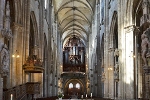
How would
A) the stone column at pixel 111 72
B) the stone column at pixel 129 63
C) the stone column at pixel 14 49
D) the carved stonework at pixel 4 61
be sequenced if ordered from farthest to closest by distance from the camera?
the stone column at pixel 111 72 < the stone column at pixel 129 63 < the stone column at pixel 14 49 < the carved stonework at pixel 4 61

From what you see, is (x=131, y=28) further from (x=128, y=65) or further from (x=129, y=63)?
(x=128, y=65)

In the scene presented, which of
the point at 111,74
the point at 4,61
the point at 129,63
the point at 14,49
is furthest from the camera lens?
the point at 111,74

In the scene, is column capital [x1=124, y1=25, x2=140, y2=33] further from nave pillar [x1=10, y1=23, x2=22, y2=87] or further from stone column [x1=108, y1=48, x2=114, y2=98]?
nave pillar [x1=10, y1=23, x2=22, y2=87]

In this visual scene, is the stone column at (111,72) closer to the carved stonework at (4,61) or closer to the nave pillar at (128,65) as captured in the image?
the nave pillar at (128,65)

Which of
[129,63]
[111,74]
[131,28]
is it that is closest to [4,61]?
[129,63]

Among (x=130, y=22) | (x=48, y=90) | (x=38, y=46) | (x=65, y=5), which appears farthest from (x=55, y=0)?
(x=130, y=22)

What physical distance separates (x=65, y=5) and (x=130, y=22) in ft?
94.7

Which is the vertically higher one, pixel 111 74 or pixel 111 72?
pixel 111 72

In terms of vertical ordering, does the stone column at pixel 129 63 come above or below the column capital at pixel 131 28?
below

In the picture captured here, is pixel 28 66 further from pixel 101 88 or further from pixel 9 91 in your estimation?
pixel 101 88

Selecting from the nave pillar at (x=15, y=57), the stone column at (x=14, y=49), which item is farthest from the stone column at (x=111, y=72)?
the stone column at (x=14, y=49)

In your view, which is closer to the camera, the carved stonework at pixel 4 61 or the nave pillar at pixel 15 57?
the carved stonework at pixel 4 61

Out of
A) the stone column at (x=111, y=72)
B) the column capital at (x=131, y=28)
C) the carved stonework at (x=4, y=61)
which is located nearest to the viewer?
the carved stonework at (x=4, y=61)

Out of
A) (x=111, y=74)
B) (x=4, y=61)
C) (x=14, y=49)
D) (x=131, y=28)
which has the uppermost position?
(x=131, y=28)
